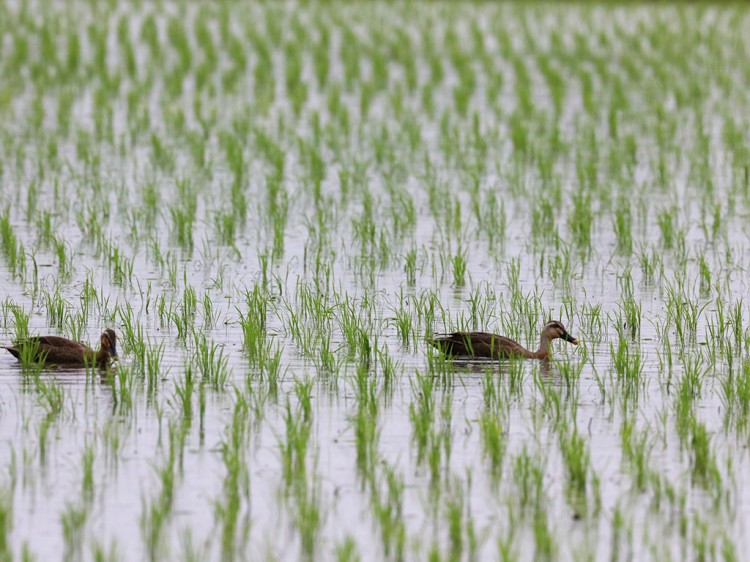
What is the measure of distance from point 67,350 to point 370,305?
183cm

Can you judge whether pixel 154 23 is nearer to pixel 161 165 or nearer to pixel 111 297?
pixel 161 165

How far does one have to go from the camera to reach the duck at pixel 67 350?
6.06 meters

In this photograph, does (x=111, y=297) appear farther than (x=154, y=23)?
No

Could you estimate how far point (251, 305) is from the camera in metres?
6.93

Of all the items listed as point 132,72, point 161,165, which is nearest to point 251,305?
point 161,165

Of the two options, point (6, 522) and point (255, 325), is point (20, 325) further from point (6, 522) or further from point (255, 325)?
point (6, 522)

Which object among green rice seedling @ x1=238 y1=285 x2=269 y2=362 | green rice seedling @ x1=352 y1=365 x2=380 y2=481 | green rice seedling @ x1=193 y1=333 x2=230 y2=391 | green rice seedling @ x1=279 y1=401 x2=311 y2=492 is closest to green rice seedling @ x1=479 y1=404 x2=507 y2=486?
green rice seedling @ x1=352 y1=365 x2=380 y2=481

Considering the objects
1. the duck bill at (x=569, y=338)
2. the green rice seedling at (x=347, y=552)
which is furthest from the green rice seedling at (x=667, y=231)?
the green rice seedling at (x=347, y=552)

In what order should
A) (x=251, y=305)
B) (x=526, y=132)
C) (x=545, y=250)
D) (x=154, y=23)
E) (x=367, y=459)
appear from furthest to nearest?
(x=154, y=23)
(x=526, y=132)
(x=545, y=250)
(x=251, y=305)
(x=367, y=459)

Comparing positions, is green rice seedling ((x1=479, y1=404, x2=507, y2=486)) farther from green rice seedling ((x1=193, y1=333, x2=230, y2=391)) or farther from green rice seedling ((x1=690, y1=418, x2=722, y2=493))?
green rice seedling ((x1=193, y1=333, x2=230, y2=391))

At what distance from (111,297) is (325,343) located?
1.72m

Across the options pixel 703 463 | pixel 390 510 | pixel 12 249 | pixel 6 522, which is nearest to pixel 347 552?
pixel 390 510

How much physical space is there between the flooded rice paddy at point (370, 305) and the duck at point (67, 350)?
2.5 inches

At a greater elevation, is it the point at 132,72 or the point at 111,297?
the point at 132,72
